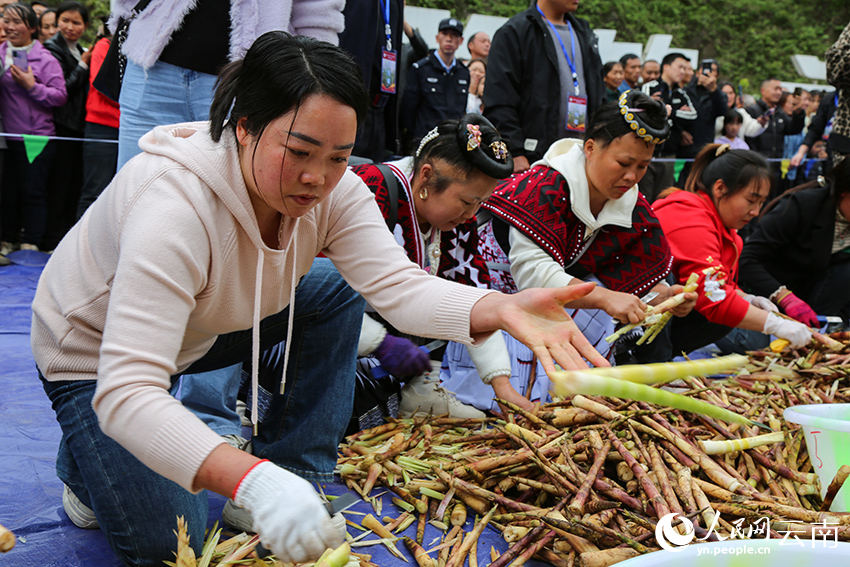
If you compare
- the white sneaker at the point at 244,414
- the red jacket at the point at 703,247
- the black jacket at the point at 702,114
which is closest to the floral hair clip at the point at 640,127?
the red jacket at the point at 703,247

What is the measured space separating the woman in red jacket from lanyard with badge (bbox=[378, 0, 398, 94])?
148cm

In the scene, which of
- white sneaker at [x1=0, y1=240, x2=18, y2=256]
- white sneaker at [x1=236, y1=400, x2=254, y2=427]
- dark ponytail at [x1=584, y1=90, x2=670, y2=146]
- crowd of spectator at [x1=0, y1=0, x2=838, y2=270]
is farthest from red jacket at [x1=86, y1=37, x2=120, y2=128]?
dark ponytail at [x1=584, y1=90, x2=670, y2=146]

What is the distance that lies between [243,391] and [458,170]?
1068 millimetres

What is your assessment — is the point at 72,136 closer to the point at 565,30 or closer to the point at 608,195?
the point at 565,30

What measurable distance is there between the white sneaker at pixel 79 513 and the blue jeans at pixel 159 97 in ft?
3.92

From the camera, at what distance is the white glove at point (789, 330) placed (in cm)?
325

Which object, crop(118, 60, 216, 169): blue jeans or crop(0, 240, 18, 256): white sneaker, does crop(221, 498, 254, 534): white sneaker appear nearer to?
crop(118, 60, 216, 169): blue jeans

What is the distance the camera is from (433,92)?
21.5ft

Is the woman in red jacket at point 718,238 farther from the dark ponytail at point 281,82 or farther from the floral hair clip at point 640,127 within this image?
the dark ponytail at point 281,82

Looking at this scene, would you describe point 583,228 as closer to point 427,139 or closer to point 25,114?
point 427,139

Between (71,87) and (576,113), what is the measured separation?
361 cm

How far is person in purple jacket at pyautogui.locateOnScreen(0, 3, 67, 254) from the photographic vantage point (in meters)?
5.21

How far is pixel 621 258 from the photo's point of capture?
3.19 m

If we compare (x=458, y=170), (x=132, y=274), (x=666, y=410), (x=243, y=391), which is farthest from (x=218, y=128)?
(x=666, y=410)
